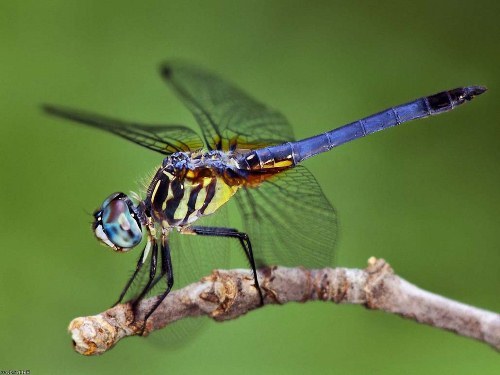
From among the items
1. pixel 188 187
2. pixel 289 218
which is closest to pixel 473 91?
pixel 289 218

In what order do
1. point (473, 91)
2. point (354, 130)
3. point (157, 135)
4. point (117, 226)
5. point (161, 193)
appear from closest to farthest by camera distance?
point (117, 226) < point (161, 193) < point (157, 135) < point (473, 91) < point (354, 130)

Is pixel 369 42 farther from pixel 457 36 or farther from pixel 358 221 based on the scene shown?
pixel 358 221

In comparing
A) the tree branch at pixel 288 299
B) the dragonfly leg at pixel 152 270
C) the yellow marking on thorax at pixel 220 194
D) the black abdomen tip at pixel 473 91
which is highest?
the black abdomen tip at pixel 473 91

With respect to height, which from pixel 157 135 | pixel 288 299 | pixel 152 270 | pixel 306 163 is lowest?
pixel 288 299

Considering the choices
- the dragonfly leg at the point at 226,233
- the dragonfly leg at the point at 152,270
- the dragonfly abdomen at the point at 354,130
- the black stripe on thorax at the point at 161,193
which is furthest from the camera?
the dragonfly abdomen at the point at 354,130

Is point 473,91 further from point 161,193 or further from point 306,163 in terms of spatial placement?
point 161,193

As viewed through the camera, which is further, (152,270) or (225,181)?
(225,181)

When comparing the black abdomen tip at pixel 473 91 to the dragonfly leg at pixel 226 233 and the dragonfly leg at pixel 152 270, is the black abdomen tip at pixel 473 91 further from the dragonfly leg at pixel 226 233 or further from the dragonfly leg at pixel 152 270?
the dragonfly leg at pixel 152 270

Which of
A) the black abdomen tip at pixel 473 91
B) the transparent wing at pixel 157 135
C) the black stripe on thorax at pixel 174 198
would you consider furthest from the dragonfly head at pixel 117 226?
the black abdomen tip at pixel 473 91
